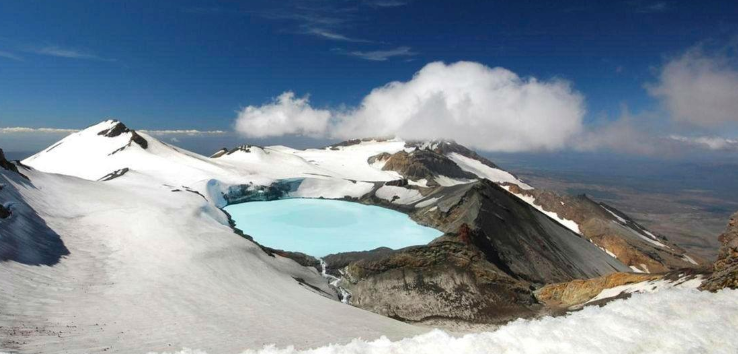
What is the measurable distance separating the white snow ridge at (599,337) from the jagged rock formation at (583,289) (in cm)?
2022

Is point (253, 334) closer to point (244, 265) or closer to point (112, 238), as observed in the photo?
point (244, 265)

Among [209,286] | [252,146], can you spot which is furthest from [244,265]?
[252,146]

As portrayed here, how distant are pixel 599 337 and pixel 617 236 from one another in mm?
72613

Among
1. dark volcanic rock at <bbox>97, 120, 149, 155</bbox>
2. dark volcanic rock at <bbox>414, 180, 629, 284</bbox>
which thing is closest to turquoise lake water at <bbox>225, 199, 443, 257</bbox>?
dark volcanic rock at <bbox>414, 180, 629, 284</bbox>

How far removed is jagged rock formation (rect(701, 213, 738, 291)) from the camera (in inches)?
489

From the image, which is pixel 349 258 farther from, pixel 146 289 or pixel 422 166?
pixel 422 166

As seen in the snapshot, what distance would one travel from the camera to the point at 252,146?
117 meters

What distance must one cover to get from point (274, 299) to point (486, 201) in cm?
3561

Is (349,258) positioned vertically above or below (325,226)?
above

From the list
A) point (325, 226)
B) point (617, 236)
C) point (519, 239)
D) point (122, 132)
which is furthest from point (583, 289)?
point (122, 132)

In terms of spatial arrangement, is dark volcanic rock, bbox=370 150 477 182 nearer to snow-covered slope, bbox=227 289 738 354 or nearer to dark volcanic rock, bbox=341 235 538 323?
dark volcanic rock, bbox=341 235 538 323

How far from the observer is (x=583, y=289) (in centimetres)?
2819

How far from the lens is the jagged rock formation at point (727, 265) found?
12422 millimetres

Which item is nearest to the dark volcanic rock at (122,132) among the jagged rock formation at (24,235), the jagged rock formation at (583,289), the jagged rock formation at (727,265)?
the jagged rock formation at (24,235)
